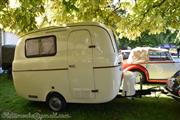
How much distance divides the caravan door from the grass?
27.5 inches

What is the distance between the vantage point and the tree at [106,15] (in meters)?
8.88

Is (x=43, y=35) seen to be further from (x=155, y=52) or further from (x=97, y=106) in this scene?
(x=155, y=52)

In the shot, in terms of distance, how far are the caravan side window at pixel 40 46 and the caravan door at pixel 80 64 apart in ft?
2.05

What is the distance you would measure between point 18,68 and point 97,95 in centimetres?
276

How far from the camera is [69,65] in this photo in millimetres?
7684

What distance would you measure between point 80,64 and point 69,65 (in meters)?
0.34

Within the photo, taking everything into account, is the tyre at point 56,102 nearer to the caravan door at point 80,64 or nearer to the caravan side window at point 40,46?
the caravan door at point 80,64

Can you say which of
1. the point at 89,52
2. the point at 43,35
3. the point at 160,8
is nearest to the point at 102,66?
the point at 89,52

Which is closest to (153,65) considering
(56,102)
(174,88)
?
(174,88)

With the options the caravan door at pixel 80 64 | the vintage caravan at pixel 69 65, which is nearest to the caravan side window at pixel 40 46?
the vintage caravan at pixel 69 65

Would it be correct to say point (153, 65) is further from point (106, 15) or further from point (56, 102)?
point (56, 102)

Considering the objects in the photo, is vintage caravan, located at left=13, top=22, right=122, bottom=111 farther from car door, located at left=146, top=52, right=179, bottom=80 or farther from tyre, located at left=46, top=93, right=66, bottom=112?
car door, located at left=146, top=52, right=179, bottom=80

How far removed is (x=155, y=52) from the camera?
13844 millimetres

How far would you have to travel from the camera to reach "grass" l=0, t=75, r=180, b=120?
7808 millimetres
